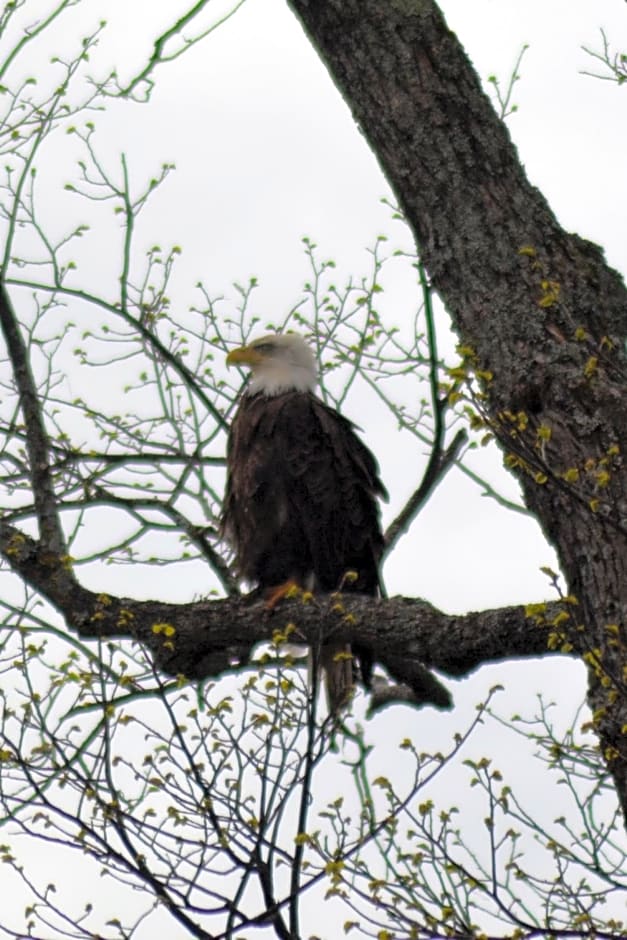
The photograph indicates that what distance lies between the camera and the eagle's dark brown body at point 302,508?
19.7 feet

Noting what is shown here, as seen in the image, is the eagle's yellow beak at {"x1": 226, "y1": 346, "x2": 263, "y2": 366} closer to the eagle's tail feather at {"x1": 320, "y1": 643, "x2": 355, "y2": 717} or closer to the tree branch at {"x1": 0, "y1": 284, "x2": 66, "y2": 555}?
the eagle's tail feather at {"x1": 320, "y1": 643, "x2": 355, "y2": 717}

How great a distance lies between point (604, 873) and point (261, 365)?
293cm

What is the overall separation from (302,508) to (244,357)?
0.94 m

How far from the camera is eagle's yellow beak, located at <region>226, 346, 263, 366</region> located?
6.67 meters

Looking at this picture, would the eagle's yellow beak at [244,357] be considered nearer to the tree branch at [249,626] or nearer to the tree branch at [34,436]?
the tree branch at [34,436]

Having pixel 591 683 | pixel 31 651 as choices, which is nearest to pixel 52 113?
pixel 31 651

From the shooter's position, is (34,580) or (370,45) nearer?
(370,45)

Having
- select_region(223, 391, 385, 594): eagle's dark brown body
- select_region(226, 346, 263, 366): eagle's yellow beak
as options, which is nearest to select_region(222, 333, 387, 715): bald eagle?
select_region(223, 391, 385, 594): eagle's dark brown body

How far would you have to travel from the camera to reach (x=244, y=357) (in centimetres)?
670

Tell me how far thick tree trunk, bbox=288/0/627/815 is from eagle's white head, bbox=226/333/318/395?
99.0 inches

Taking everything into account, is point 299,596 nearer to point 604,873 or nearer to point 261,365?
point 604,873

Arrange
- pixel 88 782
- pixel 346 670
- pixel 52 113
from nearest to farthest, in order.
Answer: pixel 88 782
pixel 346 670
pixel 52 113

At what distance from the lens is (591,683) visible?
3502mm

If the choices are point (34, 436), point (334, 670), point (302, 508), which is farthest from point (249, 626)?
point (302, 508)
